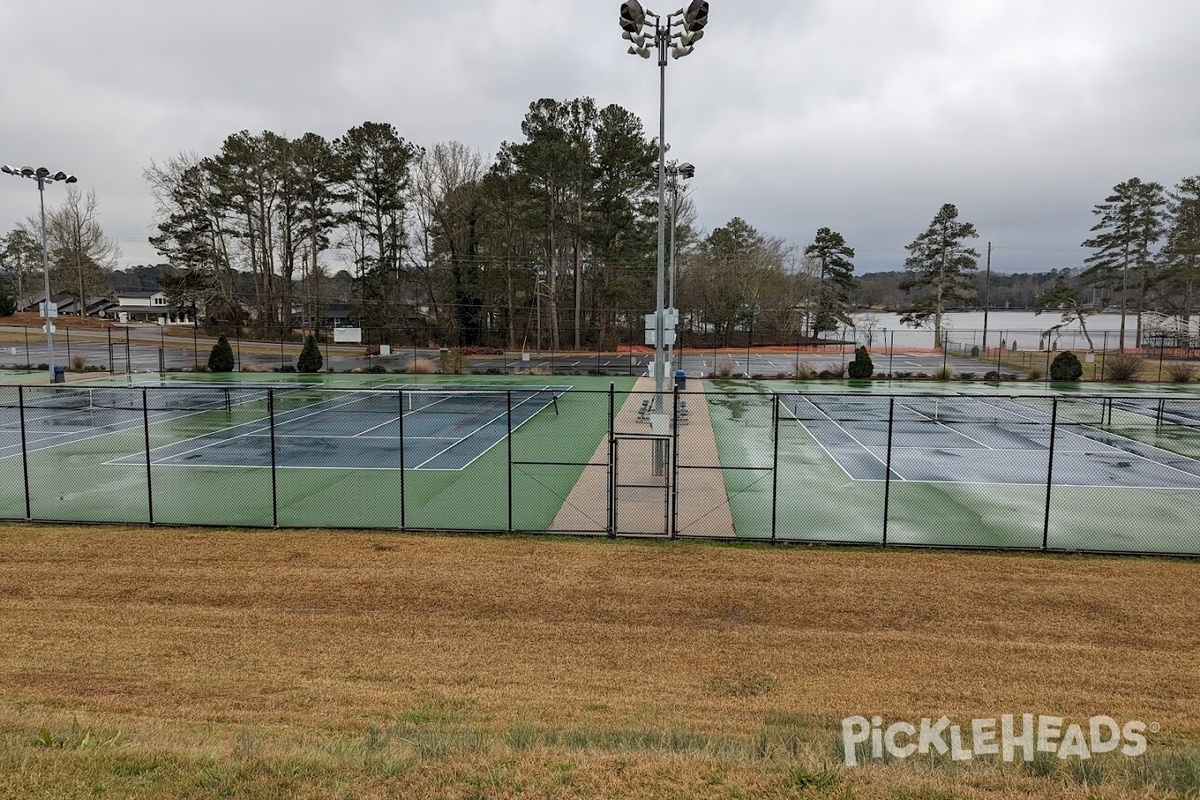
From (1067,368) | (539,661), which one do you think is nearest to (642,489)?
(539,661)

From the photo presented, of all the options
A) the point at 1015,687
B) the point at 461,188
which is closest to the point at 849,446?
the point at 1015,687

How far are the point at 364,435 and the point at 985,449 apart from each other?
18.1 metres

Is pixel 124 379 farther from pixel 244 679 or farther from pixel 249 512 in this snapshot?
pixel 244 679

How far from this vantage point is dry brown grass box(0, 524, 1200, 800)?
4.44 metres

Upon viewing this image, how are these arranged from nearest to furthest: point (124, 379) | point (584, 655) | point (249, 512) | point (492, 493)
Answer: point (584, 655) → point (249, 512) → point (492, 493) → point (124, 379)

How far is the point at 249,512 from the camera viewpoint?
13711 mm

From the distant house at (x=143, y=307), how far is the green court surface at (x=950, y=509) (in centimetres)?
9423

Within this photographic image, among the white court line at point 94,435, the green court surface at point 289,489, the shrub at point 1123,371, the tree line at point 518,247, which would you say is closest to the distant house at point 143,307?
the tree line at point 518,247

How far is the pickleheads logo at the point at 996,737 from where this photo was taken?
5184mm

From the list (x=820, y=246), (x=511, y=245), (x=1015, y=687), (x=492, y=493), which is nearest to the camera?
(x=1015, y=687)

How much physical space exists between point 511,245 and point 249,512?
5074 cm

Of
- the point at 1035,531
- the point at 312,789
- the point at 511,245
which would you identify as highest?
the point at 511,245

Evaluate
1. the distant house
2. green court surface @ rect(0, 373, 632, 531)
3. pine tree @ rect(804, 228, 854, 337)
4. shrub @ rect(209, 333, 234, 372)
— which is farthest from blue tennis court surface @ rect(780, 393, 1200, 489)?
the distant house

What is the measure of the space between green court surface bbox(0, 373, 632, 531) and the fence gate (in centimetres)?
115
